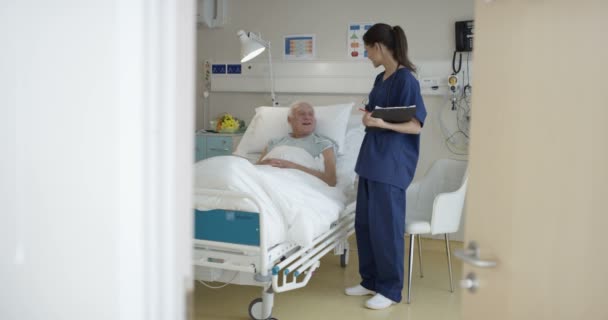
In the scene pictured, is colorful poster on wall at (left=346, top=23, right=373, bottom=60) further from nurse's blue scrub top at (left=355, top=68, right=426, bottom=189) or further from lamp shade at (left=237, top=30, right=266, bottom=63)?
nurse's blue scrub top at (left=355, top=68, right=426, bottom=189)

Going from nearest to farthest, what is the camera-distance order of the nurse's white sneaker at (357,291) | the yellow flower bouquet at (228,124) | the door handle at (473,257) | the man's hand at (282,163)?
the door handle at (473,257), the nurse's white sneaker at (357,291), the man's hand at (282,163), the yellow flower bouquet at (228,124)

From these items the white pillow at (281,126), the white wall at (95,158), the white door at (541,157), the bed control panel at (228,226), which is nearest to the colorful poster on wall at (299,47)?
the white pillow at (281,126)

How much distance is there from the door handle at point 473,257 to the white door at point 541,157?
2 cm

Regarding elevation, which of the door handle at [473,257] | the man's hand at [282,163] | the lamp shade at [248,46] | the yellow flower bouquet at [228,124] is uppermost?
the lamp shade at [248,46]

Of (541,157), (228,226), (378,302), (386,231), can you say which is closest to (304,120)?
(386,231)

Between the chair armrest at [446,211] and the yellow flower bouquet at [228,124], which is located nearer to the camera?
the chair armrest at [446,211]

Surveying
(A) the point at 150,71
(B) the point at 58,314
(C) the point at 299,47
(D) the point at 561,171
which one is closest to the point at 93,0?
(A) the point at 150,71

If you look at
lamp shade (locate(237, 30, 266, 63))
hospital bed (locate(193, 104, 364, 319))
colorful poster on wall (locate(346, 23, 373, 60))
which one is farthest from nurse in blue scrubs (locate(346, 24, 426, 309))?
colorful poster on wall (locate(346, 23, 373, 60))

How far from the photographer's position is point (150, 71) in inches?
37.5

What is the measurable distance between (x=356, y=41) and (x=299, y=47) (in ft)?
1.66

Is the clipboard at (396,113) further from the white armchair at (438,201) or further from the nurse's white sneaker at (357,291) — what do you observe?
the nurse's white sneaker at (357,291)

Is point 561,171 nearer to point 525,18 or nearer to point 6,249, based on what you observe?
point 525,18

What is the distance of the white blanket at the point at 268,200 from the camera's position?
8.09ft

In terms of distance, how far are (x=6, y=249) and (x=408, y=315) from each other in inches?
87.7
